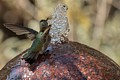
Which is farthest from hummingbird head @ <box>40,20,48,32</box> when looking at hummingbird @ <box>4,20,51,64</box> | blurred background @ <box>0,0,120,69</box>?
blurred background @ <box>0,0,120,69</box>

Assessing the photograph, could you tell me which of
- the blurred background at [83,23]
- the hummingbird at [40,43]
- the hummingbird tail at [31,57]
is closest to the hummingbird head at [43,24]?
the hummingbird at [40,43]

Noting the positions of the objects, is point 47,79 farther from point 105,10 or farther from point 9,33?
point 9,33

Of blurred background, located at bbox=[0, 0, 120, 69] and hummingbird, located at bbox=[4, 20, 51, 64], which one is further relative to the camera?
blurred background, located at bbox=[0, 0, 120, 69]

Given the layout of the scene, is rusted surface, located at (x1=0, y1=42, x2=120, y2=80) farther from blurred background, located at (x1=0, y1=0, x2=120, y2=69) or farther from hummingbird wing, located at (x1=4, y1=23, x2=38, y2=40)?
blurred background, located at (x1=0, y1=0, x2=120, y2=69)

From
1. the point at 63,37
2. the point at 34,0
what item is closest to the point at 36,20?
the point at 34,0

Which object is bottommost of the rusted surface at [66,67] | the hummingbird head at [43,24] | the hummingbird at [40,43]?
the rusted surface at [66,67]

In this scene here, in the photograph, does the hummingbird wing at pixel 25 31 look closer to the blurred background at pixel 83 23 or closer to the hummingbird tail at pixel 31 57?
the hummingbird tail at pixel 31 57
